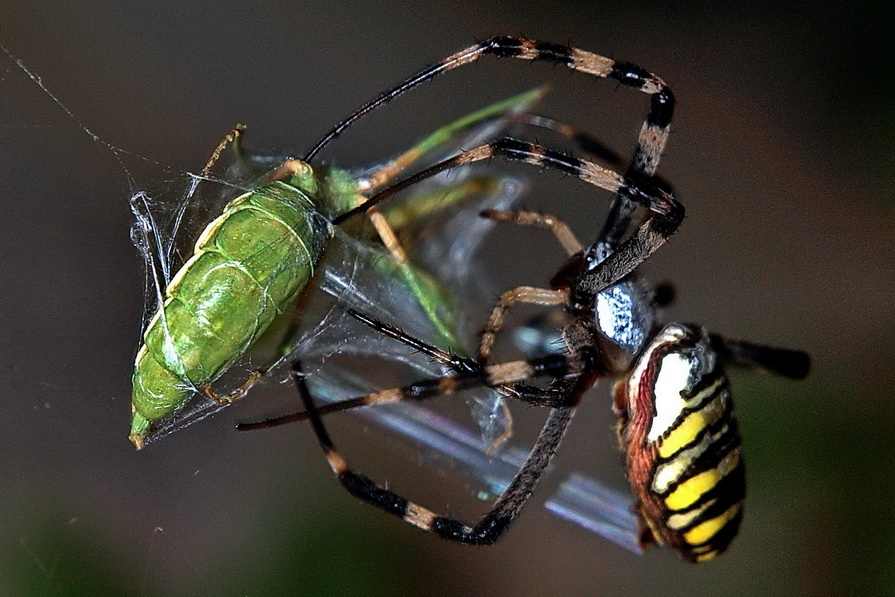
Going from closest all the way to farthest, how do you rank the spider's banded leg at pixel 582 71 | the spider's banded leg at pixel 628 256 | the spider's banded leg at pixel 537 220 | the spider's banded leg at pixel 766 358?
1. the spider's banded leg at pixel 582 71
2. the spider's banded leg at pixel 628 256
3. the spider's banded leg at pixel 537 220
4. the spider's banded leg at pixel 766 358

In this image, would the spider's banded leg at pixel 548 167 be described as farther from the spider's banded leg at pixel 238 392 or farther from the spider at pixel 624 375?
the spider's banded leg at pixel 238 392

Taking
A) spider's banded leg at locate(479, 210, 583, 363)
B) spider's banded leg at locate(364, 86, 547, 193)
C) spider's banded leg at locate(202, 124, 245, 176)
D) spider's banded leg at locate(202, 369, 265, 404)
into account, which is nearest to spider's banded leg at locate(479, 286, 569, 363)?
spider's banded leg at locate(479, 210, 583, 363)

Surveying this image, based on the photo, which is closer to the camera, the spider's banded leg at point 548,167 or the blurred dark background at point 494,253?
the spider's banded leg at point 548,167

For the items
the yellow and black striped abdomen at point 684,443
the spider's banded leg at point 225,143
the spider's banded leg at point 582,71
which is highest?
the spider's banded leg at point 582,71

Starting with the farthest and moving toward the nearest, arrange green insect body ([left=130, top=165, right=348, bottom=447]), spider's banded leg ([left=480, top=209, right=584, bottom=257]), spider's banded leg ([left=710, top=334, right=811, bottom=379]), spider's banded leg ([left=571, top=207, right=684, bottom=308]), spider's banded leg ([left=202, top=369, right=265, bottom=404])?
spider's banded leg ([left=710, top=334, right=811, bottom=379])
spider's banded leg ([left=480, top=209, right=584, bottom=257])
spider's banded leg ([left=571, top=207, right=684, bottom=308])
spider's banded leg ([left=202, top=369, right=265, bottom=404])
green insect body ([left=130, top=165, right=348, bottom=447])

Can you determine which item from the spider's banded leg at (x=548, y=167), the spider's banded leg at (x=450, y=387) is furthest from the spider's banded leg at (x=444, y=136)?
the spider's banded leg at (x=450, y=387)

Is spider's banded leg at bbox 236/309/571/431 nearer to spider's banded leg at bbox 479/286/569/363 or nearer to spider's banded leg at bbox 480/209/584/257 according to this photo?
spider's banded leg at bbox 479/286/569/363

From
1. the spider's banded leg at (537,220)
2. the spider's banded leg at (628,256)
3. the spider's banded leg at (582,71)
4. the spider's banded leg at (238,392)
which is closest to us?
the spider's banded leg at (238,392)

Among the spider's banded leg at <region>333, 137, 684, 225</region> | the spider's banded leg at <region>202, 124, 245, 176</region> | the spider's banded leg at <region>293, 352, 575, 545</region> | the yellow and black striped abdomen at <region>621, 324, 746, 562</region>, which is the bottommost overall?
the spider's banded leg at <region>293, 352, 575, 545</region>
